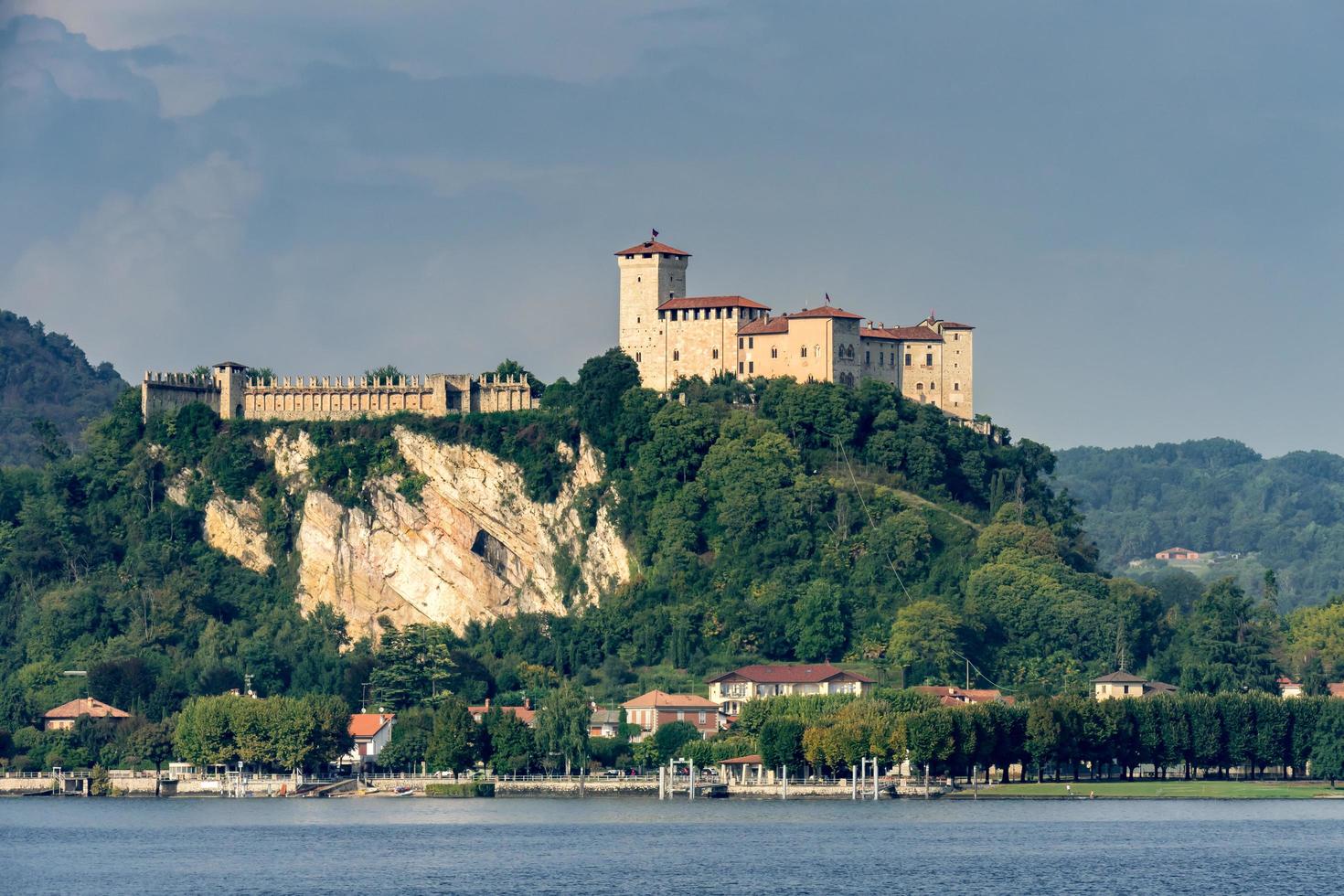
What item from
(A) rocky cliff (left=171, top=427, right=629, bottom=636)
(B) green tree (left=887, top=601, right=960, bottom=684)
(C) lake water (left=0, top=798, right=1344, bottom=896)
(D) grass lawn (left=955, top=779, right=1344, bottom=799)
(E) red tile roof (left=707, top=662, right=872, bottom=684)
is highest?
(A) rocky cliff (left=171, top=427, right=629, bottom=636)

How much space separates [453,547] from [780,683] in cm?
2423

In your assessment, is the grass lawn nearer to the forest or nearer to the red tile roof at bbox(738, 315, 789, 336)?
the forest

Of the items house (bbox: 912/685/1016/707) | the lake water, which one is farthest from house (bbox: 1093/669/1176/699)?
the lake water

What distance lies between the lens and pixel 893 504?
440 ft

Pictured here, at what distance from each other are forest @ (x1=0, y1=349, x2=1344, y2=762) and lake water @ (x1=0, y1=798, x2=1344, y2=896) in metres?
16.7

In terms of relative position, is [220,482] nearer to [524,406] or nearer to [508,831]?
[524,406]

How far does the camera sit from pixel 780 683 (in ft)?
409

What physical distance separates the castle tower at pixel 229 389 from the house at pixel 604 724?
33.4m

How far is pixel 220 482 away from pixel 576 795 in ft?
120

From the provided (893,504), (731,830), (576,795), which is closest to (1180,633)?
(893,504)

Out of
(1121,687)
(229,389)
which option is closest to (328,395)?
(229,389)

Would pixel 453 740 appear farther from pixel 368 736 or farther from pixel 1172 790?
pixel 1172 790

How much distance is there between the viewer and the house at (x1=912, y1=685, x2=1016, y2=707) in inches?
4726

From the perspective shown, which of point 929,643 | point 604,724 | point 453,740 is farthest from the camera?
point 929,643
